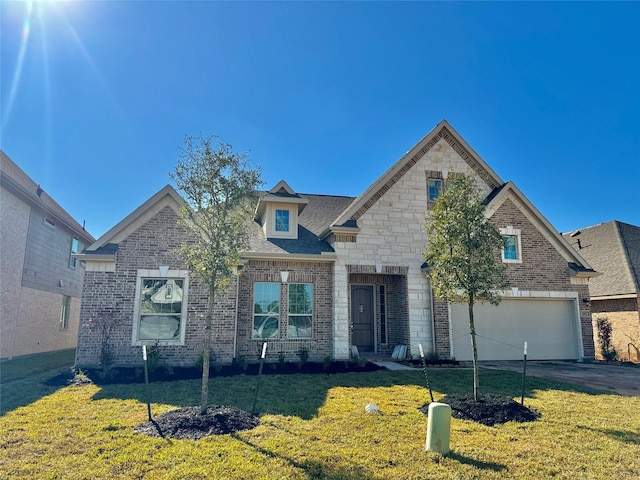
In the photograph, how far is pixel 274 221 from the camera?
1388cm

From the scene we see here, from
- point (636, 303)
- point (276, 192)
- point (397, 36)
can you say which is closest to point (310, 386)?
point (276, 192)

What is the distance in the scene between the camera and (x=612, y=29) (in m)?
10.7

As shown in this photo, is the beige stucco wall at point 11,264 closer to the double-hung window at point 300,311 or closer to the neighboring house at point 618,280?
the double-hung window at point 300,311

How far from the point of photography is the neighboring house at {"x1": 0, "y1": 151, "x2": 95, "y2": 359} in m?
13.6

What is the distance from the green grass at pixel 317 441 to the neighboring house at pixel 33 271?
788cm

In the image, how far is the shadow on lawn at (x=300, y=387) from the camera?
7367 millimetres

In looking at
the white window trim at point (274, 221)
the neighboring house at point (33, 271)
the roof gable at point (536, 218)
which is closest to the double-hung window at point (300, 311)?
the white window trim at point (274, 221)

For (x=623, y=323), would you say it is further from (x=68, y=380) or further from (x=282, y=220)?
(x=68, y=380)

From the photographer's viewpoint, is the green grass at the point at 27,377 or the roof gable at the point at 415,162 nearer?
the green grass at the point at 27,377

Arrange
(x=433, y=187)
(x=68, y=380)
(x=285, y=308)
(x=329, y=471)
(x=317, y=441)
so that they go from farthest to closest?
(x=433, y=187)
(x=285, y=308)
(x=68, y=380)
(x=317, y=441)
(x=329, y=471)

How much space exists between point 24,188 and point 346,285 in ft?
39.9

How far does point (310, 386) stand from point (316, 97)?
8.74 metres

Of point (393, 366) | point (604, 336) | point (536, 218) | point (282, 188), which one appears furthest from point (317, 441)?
point (604, 336)

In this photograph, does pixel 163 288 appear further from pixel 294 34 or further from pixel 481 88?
pixel 481 88
